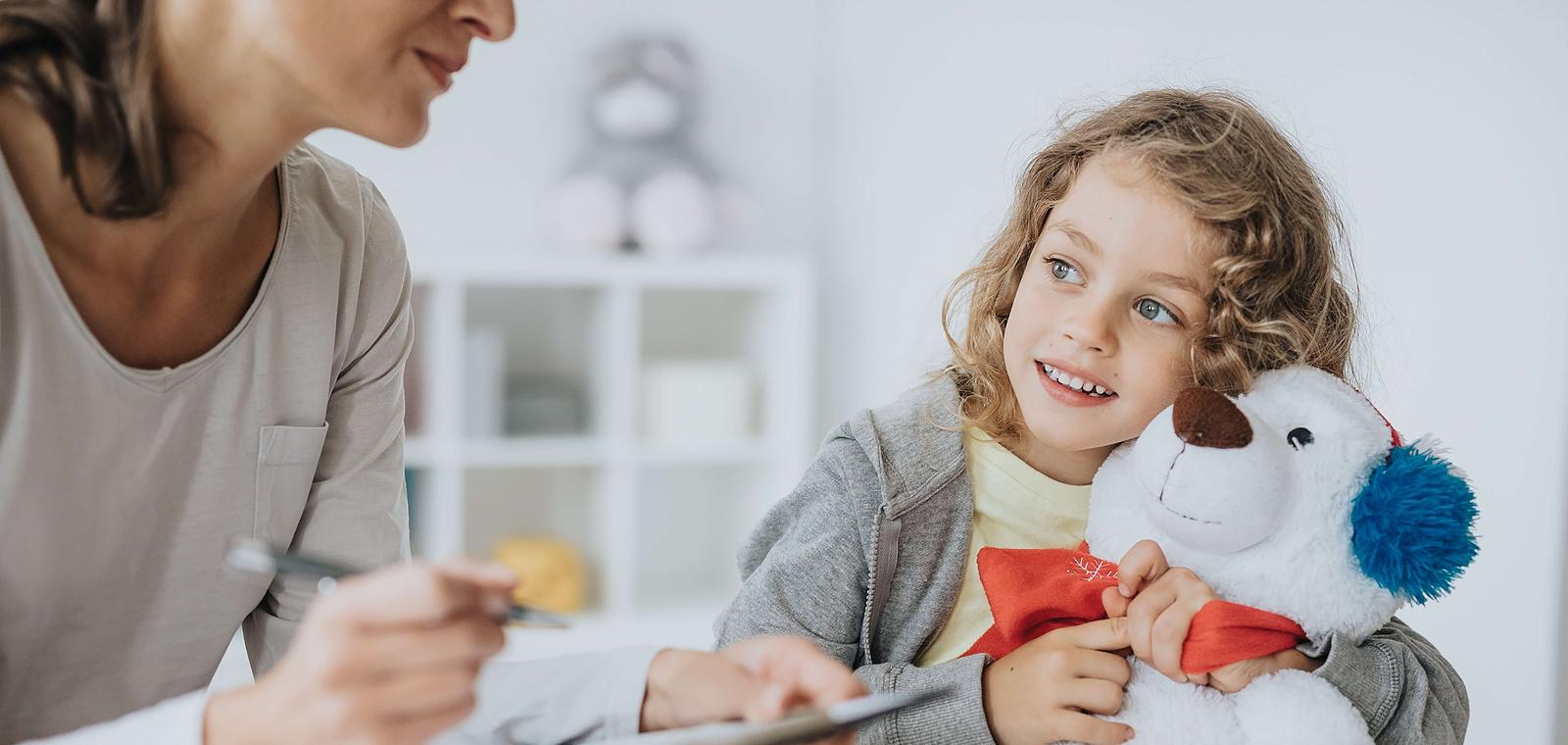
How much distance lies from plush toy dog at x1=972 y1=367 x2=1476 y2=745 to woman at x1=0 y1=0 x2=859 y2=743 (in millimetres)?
303

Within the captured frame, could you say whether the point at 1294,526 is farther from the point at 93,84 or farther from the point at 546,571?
the point at 546,571

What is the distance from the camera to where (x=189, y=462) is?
0.87 m

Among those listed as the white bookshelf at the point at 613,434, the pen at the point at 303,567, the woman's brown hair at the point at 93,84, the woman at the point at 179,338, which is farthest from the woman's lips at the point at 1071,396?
the white bookshelf at the point at 613,434

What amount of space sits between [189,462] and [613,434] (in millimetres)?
1855

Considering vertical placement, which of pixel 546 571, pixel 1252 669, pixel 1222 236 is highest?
pixel 1222 236

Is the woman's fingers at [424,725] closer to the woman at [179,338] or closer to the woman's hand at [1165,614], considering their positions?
the woman at [179,338]

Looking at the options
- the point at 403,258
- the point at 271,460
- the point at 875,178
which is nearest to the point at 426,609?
the point at 271,460

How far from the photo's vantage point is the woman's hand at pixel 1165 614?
0.84m

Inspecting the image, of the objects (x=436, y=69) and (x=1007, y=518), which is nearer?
(x=436, y=69)

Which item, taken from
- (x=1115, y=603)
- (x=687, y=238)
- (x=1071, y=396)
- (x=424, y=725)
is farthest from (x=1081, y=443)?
(x=687, y=238)

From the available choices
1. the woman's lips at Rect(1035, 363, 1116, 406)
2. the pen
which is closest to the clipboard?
the pen

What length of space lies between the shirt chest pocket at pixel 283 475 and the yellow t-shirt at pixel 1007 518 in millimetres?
526

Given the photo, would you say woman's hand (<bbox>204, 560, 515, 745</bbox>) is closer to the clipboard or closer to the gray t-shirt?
the clipboard

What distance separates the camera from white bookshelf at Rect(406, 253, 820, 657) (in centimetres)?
259
